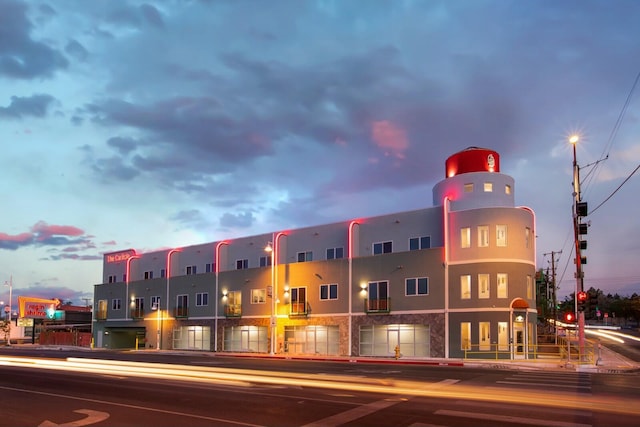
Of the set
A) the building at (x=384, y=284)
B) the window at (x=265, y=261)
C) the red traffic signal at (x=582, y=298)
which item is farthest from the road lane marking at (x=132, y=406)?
the window at (x=265, y=261)

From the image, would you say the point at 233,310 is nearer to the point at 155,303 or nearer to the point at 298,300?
the point at 298,300

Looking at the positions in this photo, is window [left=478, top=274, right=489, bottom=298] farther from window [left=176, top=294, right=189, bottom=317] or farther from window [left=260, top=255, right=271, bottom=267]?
window [left=176, top=294, right=189, bottom=317]

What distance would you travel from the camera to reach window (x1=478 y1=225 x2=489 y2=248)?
4134 centimetres

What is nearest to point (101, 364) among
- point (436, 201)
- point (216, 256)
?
point (436, 201)

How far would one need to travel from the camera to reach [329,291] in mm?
49312

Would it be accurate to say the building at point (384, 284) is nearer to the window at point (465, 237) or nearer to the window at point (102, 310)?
the window at point (465, 237)

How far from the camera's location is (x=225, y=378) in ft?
68.3

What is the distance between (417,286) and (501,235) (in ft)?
23.7

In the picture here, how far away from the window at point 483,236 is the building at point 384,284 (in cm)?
7

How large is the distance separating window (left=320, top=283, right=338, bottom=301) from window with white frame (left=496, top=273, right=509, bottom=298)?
45.2 ft

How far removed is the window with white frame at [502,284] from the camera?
133 feet

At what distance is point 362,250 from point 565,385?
28.2 metres

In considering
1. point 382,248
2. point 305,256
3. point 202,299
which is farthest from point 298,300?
point 202,299

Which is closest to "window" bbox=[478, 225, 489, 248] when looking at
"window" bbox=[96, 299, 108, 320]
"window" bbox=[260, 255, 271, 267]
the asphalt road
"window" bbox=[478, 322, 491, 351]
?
"window" bbox=[478, 322, 491, 351]
